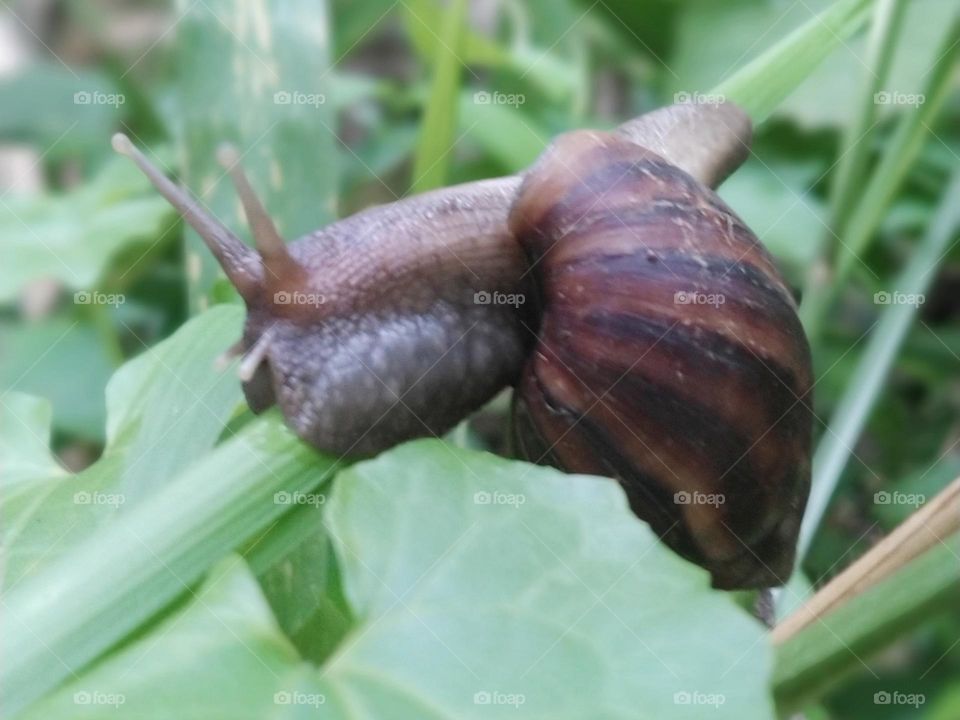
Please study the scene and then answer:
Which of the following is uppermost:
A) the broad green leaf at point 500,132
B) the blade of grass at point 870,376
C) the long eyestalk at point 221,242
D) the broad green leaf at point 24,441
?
the long eyestalk at point 221,242

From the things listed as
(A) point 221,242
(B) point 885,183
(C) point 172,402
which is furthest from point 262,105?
(B) point 885,183

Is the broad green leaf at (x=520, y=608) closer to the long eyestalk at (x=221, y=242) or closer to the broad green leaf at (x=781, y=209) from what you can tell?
the long eyestalk at (x=221, y=242)

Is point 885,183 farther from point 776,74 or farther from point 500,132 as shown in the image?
point 500,132

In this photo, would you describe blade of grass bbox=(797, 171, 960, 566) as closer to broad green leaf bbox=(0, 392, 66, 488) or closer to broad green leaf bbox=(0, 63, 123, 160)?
broad green leaf bbox=(0, 392, 66, 488)

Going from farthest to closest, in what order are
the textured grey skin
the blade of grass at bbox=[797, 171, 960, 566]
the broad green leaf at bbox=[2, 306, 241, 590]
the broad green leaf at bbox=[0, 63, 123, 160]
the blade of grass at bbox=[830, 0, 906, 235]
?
the broad green leaf at bbox=[0, 63, 123, 160] → the blade of grass at bbox=[830, 0, 906, 235] → the blade of grass at bbox=[797, 171, 960, 566] → the textured grey skin → the broad green leaf at bbox=[2, 306, 241, 590]

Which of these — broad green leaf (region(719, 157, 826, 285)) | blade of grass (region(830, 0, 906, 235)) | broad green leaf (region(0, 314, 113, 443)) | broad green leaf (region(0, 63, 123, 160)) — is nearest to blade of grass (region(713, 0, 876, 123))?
blade of grass (region(830, 0, 906, 235))

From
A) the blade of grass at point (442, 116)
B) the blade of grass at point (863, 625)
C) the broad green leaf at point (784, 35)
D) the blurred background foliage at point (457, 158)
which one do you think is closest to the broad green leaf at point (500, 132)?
the blurred background foliage at point (457, 158)

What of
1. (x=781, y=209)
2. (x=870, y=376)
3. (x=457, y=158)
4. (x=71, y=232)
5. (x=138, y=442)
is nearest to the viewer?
(x=138, y=442)

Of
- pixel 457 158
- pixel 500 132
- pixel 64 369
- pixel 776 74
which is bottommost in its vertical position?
pixel 64 369
